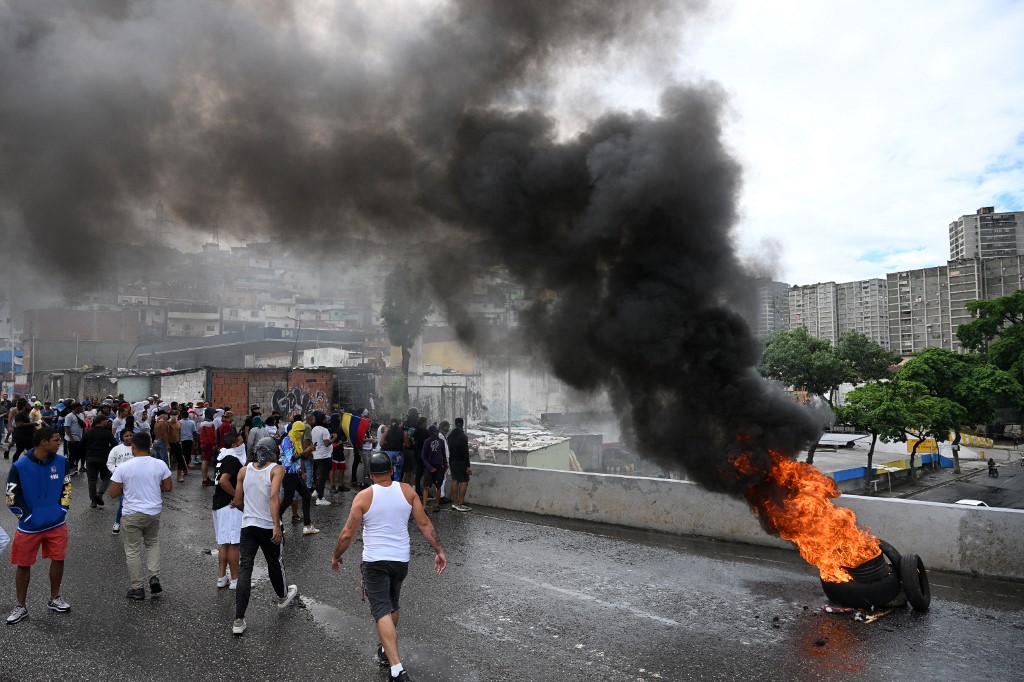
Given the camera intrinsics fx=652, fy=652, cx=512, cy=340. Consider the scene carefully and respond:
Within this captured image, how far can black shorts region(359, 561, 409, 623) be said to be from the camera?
14.2 ft

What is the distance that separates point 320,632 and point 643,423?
5.02m

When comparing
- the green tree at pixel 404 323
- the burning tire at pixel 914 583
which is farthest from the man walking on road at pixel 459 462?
the green tree at pixel 404 323

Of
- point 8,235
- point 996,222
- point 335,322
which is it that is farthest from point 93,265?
point 996,222

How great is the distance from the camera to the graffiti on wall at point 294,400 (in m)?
23.4

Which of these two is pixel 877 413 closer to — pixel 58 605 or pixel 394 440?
pixel 394 440

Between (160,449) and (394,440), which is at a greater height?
(394,440)

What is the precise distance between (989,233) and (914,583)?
406ft

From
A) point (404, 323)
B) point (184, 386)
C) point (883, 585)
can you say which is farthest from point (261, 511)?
point (184, 386)

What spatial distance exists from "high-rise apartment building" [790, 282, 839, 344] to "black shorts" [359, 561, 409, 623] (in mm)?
80554

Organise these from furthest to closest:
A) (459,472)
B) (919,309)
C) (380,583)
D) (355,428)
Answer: (919,309), (355,428), (459,472), (380,583)

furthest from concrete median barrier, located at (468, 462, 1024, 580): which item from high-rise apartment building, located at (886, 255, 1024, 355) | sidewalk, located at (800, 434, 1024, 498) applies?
Result: high-rise apartment building, located at (886, 255, 1024, 355)

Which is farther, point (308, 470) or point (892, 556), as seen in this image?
point (308, 470)

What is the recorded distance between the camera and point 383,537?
4.39 metres

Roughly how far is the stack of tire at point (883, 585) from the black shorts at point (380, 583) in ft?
12.7
